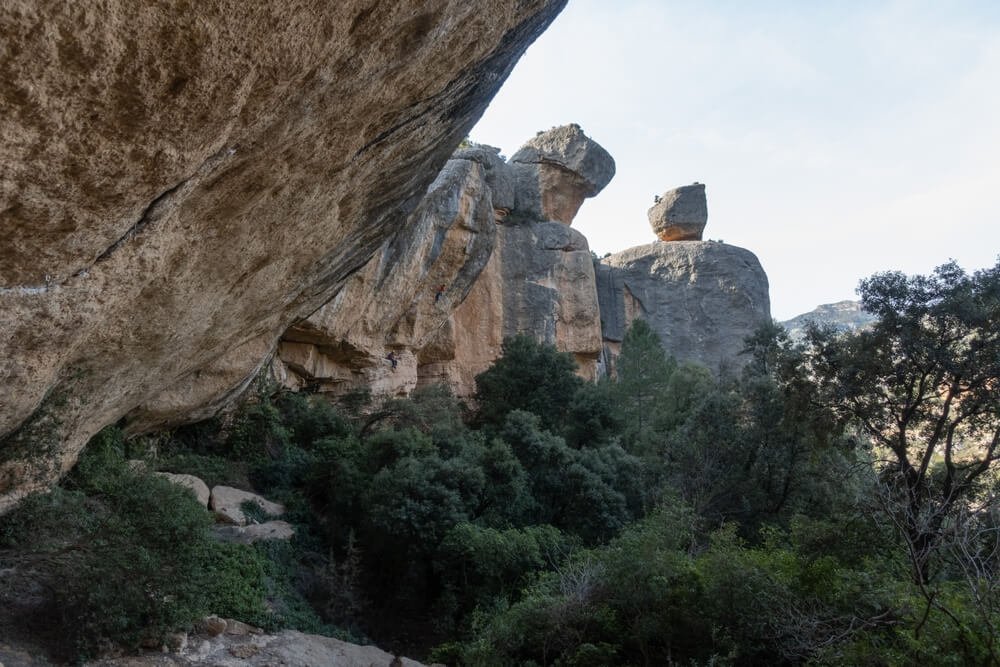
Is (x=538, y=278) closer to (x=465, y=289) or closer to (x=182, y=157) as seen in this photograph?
(x=465, y=289)

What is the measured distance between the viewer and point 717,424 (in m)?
18.4

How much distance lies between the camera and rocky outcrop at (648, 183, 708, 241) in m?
37.7

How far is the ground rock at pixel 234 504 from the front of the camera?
13.6 m

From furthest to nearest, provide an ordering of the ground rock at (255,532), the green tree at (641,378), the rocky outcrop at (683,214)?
the rocky outcrop at (683,214) < the green tree at (641,378) < the ground rock at (255,532)

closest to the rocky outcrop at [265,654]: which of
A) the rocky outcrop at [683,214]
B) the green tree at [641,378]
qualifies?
the green tree at [641,378]

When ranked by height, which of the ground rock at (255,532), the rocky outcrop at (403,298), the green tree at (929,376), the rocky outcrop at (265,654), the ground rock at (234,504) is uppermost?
the rocky outcrop at (403,298)

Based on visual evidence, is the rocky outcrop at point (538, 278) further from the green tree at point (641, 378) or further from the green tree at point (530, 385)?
the green tree at point (641, 378)

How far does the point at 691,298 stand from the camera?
3572cm

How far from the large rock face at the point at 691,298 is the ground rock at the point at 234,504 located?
21.8 meters

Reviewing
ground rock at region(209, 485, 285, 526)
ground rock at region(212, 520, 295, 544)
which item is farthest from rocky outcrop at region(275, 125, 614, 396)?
ground rock at region(212, 520, 295, 544)

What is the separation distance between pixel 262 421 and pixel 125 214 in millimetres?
13288

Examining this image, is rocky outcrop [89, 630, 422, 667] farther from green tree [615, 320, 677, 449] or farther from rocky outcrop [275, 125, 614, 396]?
green tree [615, 320, 677, 449]

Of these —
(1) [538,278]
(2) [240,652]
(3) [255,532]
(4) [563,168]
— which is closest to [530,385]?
(1) [538,278]

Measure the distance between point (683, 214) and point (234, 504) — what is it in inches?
1151
